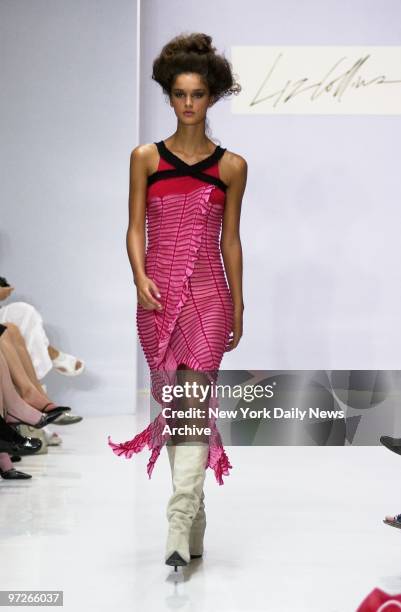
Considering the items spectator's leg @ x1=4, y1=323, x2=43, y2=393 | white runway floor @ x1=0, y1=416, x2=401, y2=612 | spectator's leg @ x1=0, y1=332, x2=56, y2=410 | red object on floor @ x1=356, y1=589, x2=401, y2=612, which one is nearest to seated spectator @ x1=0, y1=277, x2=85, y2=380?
spectator's leg @ x1=4, y1=323, x2=43, y2=393

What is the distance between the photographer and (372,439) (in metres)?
3.24

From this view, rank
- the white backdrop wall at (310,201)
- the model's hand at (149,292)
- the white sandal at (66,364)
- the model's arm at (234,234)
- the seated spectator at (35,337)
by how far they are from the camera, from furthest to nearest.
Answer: the white backdrop wall at (310,201) → the white sandal at (66,364) → the seated spectator at (35,337) → the model's arm at (234,234) → the model's hand at (149,292)

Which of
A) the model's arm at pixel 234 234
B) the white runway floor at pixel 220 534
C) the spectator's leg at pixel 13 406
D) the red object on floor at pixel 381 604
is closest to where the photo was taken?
the red object on floor at pixel 381 604

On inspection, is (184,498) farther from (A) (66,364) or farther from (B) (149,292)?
(A) (66,364)

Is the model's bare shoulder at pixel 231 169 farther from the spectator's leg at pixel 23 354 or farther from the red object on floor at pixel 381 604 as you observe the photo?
the spectator's leg at pixel 23 354

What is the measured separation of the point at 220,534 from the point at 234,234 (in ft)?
2.84

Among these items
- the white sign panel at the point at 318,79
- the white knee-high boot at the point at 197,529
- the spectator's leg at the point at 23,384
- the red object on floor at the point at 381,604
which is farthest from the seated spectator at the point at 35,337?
the red object on floor at the point at 381,604

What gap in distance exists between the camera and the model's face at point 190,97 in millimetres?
2801

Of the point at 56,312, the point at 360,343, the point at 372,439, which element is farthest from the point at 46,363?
the point at 372,439

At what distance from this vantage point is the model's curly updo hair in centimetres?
280

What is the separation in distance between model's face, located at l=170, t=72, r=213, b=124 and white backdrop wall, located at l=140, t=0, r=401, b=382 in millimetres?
3513

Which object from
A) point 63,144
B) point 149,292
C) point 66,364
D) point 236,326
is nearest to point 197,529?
point 236,326
